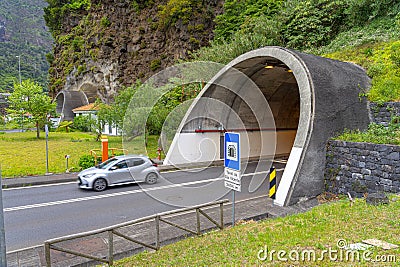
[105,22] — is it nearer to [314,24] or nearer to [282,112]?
[314,24]

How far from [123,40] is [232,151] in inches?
1547

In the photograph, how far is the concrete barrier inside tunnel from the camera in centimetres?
1015

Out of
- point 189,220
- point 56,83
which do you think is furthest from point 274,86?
point 56,83

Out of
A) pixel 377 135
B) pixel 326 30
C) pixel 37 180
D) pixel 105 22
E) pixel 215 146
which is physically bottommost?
pixel 37 180

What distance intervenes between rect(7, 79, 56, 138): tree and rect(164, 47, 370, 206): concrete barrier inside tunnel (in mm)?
16979

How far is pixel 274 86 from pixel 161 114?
786 centimetres

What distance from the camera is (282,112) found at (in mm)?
20422

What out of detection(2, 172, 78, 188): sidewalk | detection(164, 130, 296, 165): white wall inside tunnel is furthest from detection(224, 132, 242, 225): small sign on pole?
detection(2, 172, 78, 188): sidewalk

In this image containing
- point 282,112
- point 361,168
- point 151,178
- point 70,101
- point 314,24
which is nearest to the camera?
point 361,168

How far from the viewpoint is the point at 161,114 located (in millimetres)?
20516

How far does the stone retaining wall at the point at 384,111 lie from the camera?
11.6 meters

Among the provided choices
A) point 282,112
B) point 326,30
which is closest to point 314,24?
point 326,30

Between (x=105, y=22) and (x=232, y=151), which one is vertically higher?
(x=105, y=22)

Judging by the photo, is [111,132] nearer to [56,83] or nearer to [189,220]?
[189,220]
